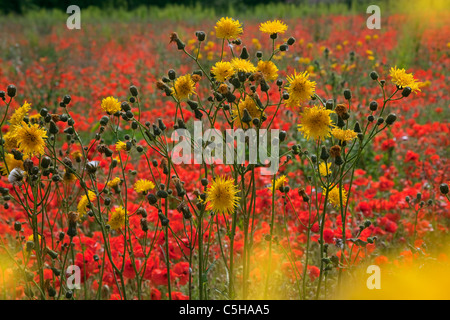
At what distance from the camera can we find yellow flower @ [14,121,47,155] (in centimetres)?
131

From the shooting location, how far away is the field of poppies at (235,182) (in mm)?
1334

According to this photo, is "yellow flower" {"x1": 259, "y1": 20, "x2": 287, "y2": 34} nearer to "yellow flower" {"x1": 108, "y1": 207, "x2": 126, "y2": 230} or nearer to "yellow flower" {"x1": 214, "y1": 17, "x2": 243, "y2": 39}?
"yellow flower" {"x1": 214, "y1": 17, "x2": 243, "y2": 39}

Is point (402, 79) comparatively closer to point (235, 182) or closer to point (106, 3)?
point (235, 182)

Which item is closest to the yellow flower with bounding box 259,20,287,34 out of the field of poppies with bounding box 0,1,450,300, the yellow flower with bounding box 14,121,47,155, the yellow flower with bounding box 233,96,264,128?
the field of poppies with bounding box 0,1,450,300

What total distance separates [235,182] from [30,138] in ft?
2.20

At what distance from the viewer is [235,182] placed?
1.42 m

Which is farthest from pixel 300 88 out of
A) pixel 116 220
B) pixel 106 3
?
pixel 106 3

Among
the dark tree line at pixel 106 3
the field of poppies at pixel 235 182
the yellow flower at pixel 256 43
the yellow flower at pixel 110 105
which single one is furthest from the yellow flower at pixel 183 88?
the dark tree line at pixel 106 3
